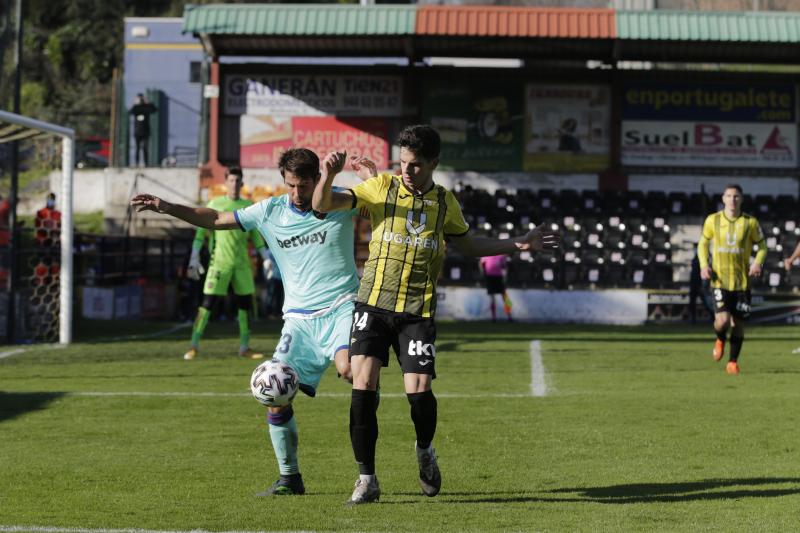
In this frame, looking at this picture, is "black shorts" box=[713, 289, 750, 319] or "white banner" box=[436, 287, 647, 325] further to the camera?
"white banner" box=[436, 287, 647, 325]

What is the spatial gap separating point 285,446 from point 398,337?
0.90m

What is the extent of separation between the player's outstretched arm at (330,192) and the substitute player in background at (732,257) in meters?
8.90

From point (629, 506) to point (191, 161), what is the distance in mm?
39088

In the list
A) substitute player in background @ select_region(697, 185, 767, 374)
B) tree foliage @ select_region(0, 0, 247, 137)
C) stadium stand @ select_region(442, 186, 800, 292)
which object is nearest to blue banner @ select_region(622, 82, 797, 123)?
stadium stand @ select_region(442, 186, 800, 292)

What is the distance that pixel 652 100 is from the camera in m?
32.6

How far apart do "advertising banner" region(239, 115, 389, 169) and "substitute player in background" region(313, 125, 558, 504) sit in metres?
25.0

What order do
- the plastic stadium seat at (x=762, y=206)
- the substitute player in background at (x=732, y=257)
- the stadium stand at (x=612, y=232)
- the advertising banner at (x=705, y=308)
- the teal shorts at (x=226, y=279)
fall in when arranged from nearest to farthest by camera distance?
the substitute player in background at (x=732, y=257) → the teal shorts at (x=226, y=279) → the advertising banner at (x=705, y=308) → the stadium stand at (x=612, y=232) → the plastic stadium seat at (x=762, y=206)

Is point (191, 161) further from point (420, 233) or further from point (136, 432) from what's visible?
point (420, 233)

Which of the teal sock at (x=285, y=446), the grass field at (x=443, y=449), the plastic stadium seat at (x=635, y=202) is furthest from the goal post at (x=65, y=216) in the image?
the plastic stadium seat at (x=635, y=202)

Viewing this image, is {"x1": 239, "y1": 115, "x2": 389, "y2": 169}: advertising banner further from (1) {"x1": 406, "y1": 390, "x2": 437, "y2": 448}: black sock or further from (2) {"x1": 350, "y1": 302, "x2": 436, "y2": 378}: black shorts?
(1) {"x1": 406, "y1": 390, "x2": 437, "y2": 448}: black sock

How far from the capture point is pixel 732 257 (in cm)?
1545

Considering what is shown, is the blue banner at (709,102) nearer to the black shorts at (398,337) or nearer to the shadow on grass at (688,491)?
the shadow on grass at (688,491)

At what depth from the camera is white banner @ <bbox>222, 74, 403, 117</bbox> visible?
3262 centimetres

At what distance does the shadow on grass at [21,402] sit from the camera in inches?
446
